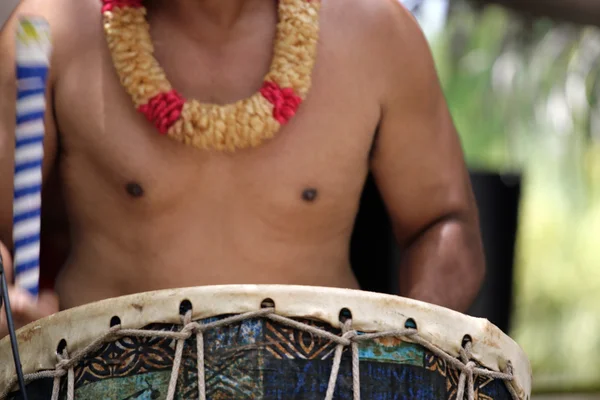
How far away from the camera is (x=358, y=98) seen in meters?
2.03

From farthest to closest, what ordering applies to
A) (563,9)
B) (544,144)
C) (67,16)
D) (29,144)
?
(544,144) < (563,9) < (67,16) < (29,144)

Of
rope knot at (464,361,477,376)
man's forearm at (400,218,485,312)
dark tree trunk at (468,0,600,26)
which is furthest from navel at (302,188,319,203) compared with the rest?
dark tree trunk at (468,0,600,26)

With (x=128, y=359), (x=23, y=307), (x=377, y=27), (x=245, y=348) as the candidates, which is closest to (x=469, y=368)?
(x=245, y=348)

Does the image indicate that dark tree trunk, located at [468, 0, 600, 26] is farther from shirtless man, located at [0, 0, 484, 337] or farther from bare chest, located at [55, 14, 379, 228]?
bare chest, located at [55, 14, 379, 228]

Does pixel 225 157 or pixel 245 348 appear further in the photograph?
pixel 225 157

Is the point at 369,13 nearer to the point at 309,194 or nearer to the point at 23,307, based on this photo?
the point at 309,194

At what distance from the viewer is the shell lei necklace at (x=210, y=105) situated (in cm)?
191

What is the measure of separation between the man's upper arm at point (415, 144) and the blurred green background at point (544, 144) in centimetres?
93

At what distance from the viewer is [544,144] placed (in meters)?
4.91

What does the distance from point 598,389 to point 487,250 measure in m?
3.46

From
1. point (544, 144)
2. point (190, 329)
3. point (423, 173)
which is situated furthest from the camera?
point (544, 144)

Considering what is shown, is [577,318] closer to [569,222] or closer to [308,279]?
[569,222]

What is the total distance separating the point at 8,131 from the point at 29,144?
0.56 meters

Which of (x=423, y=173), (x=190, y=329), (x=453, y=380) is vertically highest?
(x=423, y=173)
